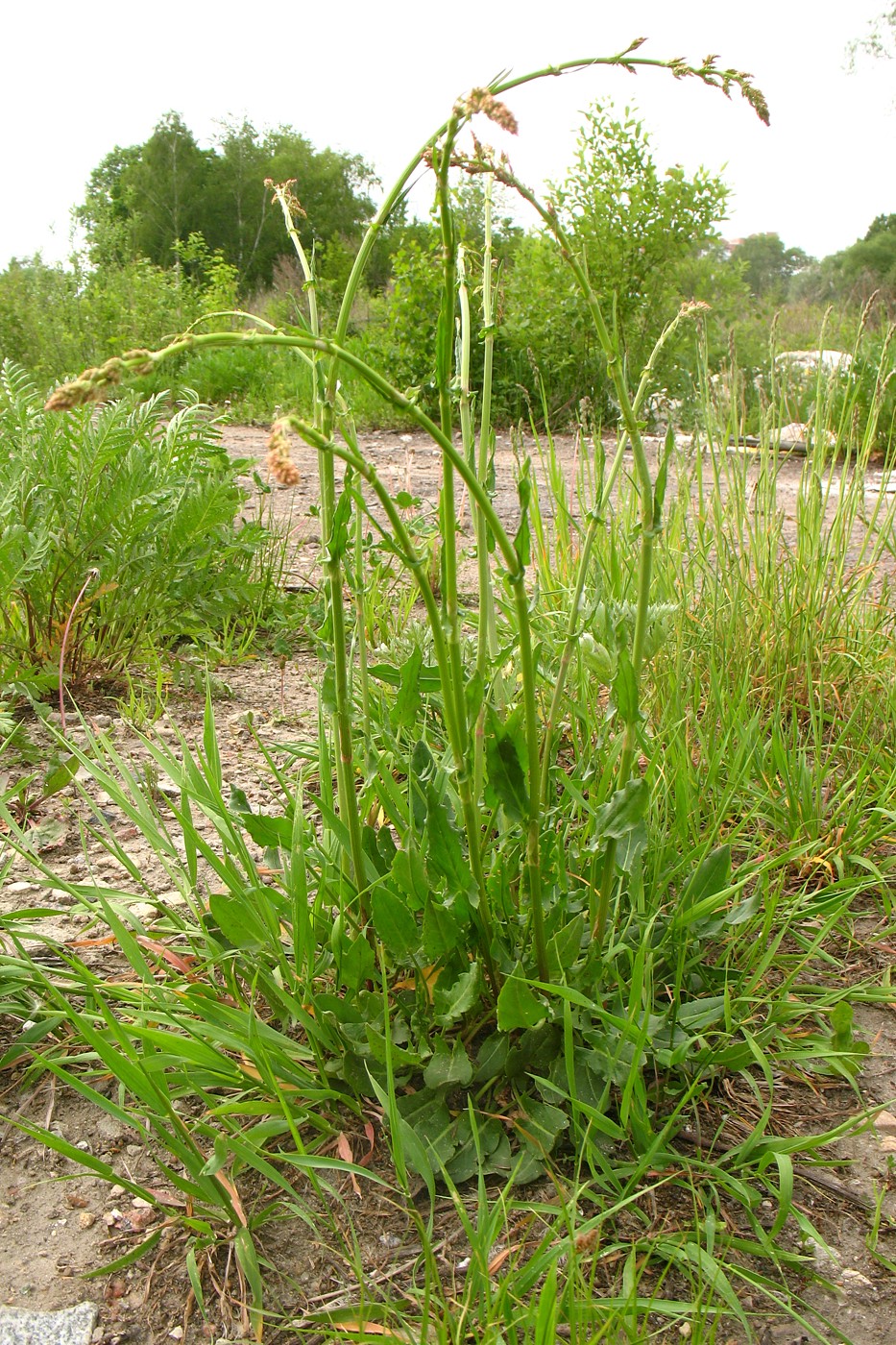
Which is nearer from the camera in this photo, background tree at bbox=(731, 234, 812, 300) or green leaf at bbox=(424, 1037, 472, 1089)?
green leaf at bbox=(424, 1037, 472, 1089)

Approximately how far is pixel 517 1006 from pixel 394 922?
0.52 ft

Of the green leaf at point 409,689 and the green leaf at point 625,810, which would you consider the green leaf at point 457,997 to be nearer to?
the green leaf at point 625,810

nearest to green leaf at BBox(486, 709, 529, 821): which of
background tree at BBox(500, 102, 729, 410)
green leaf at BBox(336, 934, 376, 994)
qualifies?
green leaf at BBox(336, 934, 376, 994)

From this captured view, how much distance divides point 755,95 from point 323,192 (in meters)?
Result: 31.0

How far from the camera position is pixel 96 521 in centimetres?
199

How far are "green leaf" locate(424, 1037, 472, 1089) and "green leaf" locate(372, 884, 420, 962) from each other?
0.11 m

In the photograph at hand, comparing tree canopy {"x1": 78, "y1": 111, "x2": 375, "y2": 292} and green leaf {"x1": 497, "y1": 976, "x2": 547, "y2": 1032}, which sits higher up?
tree canopy {"x1": 78, "y1": 111, "x2": 375, "y2": 292}

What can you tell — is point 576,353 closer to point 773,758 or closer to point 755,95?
point 773,758

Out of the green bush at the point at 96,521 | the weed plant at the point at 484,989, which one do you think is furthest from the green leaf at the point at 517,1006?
the green bush at the point at 96,521

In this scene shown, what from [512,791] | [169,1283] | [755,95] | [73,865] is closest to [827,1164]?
[512,791]

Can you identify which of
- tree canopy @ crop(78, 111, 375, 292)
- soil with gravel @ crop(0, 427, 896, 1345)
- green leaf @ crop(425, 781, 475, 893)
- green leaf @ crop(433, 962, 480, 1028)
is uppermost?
tree canopy @ crop(78, 111, 375, 292)

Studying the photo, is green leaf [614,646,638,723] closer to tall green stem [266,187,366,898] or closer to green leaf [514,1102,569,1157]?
tall green stem [266,187,366,898]

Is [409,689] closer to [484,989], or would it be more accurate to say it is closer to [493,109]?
[484,989]

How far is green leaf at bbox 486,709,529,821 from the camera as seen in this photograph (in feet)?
3.07
